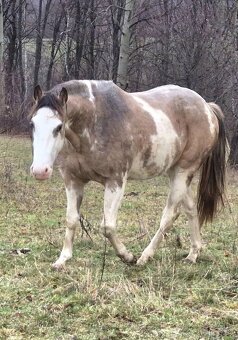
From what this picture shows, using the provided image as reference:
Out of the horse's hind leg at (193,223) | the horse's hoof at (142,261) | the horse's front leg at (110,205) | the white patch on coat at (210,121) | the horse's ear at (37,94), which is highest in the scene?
the horse's ear at (37,94)

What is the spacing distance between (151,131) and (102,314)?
215cm

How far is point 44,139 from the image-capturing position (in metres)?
4.34

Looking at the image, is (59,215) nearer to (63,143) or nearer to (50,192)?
(50,192)

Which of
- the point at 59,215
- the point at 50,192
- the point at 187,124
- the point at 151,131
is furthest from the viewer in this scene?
the point at 50,192

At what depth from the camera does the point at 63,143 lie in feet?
15.2

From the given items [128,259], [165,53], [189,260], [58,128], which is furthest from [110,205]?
[165,53]

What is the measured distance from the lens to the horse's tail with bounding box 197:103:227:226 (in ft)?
19.6

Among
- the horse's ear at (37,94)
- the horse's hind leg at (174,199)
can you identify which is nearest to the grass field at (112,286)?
the horse's hind leg at (174,199)

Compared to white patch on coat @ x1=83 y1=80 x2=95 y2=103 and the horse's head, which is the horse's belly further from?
the horse's head

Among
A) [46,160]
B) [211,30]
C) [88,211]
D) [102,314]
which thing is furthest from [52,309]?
[211,30]

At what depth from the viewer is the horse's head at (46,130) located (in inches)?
168

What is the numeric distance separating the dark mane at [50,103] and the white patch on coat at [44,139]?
39mm

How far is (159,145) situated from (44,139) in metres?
1.46

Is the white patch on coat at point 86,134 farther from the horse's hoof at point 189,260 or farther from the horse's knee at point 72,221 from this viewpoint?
the horse's hoof at point 189,260
